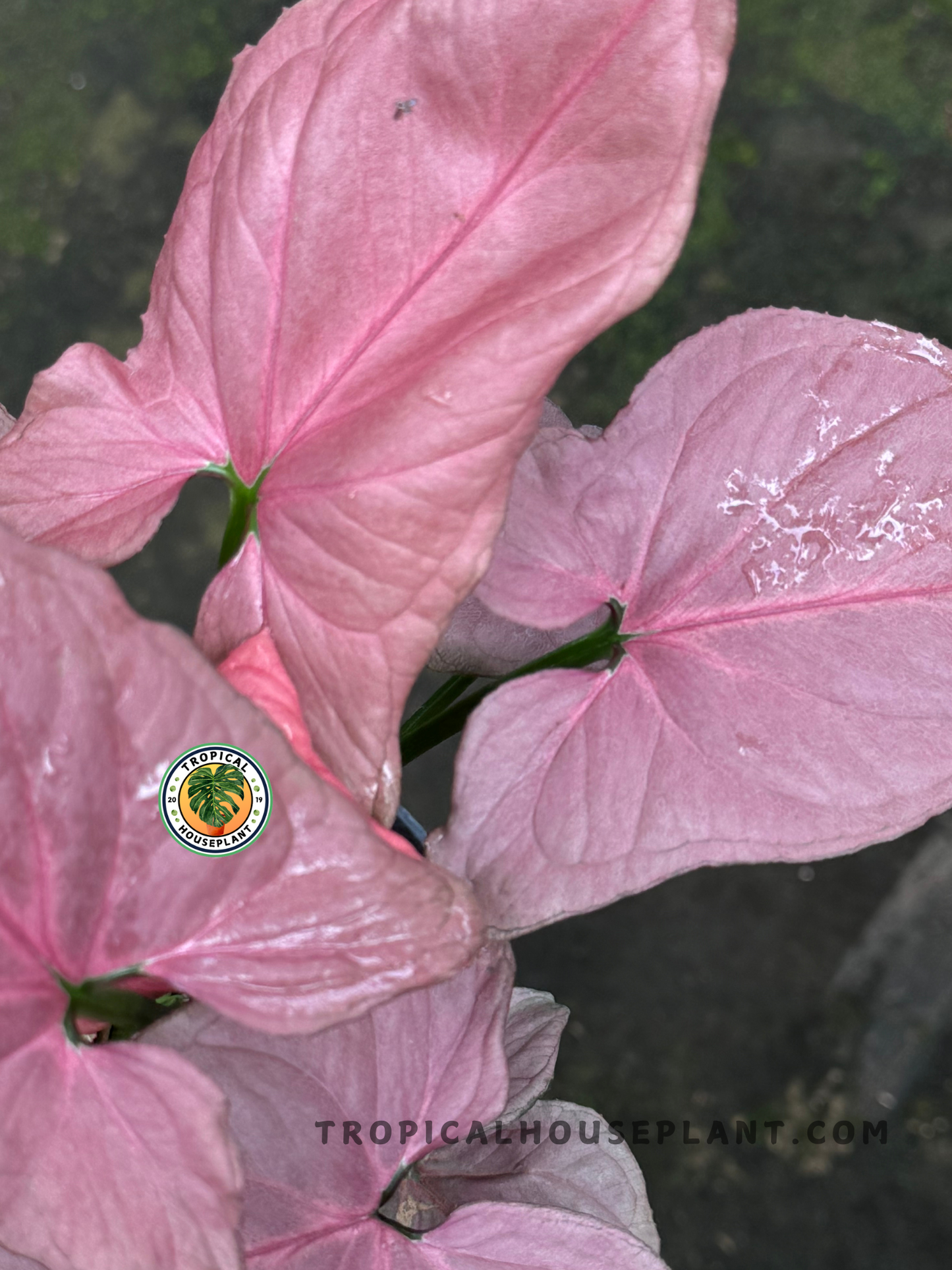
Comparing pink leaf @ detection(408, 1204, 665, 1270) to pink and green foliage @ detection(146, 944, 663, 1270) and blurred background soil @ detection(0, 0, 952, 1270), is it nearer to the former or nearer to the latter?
pink and green foliage @ detection(146, 944, 663, 1270)

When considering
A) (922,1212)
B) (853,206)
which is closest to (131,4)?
(853,206)

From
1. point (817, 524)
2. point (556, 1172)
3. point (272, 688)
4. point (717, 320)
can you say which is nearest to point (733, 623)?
point (817, 524)

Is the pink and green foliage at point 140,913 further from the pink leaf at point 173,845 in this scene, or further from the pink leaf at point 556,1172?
the pink leaf at point 556,1172

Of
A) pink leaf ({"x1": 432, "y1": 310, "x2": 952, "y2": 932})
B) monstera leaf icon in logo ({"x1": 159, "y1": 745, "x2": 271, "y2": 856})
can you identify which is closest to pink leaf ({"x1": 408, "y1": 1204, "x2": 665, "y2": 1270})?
pink leaf ({"x1": 432, "y1": 310, "x2": 952, "y2": 932})

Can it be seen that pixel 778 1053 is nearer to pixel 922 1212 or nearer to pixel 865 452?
pixel 922 1212

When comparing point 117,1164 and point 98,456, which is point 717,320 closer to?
point 98,456

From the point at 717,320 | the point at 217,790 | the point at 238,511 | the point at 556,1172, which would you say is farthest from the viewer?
the point at 717,320

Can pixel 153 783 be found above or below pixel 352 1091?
above
